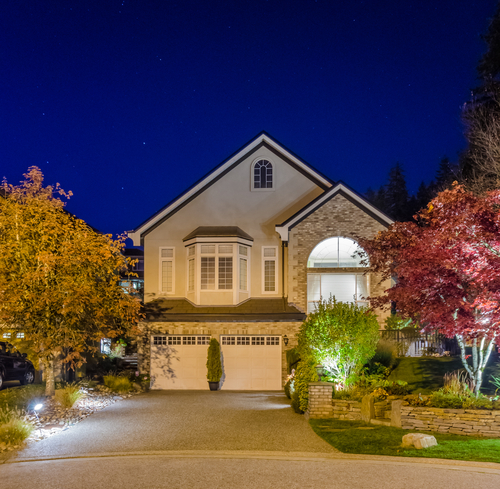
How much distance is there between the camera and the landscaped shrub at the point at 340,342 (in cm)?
1641

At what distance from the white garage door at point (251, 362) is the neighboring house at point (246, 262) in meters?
0.04

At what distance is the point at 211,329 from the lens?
23.2 meters

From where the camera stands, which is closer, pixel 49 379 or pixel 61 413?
pixel 61 413

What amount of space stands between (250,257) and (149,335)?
5.49 metres

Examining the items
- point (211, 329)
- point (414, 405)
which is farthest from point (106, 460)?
point (211, 329)

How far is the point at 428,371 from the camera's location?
64.8ft

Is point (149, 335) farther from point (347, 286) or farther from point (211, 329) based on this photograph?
point (347, 286)

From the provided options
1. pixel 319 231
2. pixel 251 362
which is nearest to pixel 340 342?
pixel 251 362

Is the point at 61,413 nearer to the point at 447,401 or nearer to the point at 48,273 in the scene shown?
the point at 48,273

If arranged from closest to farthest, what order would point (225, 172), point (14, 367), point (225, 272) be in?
1. point (14, 367)
2. point (225, 272)
3. point (225, 172)

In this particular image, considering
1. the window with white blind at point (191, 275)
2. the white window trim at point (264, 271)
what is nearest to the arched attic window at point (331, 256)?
the white window trim at point (264, 271)

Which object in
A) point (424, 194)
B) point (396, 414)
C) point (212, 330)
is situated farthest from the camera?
point (424, 194)

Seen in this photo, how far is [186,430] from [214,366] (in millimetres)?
9168

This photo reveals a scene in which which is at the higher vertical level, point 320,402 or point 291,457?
point 320,402
